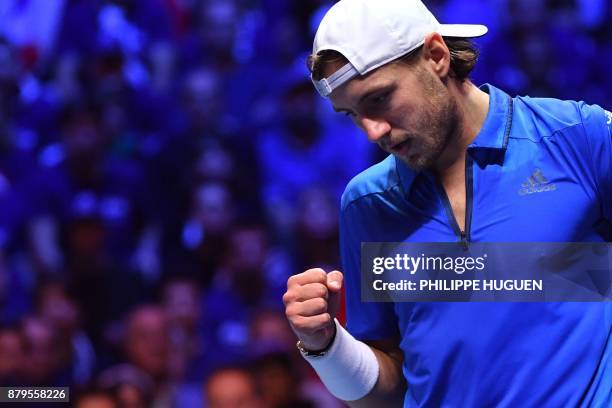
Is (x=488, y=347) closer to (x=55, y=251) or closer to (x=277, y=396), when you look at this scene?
(x=277, y=396)

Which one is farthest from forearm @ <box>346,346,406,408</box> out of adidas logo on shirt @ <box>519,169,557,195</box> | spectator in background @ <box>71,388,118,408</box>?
spectator in background @ <box>71,388,118,408</box>

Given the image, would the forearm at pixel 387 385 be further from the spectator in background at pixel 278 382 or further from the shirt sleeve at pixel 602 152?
the spectator in background at pixel 278 382

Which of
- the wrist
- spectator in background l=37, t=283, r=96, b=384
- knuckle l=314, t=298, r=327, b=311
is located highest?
spectator in background l=37, t=283, r=96, b=384

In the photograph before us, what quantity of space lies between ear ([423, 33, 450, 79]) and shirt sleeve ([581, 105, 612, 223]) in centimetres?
29

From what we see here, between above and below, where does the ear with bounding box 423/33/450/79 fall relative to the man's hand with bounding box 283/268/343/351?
above

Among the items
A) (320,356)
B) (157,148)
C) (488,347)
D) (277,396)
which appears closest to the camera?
(488,347)

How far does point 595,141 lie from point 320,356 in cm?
72

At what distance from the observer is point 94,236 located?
5.77 metres

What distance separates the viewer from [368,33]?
7.62ft

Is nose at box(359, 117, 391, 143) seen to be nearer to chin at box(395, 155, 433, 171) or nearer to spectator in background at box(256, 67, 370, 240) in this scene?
chin at box(395, 155, 433, 171)

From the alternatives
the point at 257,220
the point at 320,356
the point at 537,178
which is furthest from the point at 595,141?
the point at 257,220

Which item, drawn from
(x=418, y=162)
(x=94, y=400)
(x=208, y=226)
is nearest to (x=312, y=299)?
(x=418, y=162)

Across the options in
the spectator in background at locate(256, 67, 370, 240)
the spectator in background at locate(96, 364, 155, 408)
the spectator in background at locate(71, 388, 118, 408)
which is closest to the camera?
the spectator in background at locate(71, 388, 118, 408)

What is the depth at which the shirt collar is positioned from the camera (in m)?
2.36
